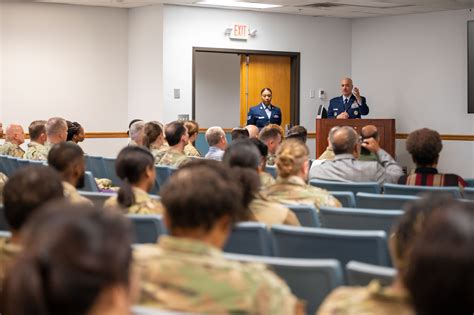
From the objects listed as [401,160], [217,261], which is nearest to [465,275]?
[217,261]

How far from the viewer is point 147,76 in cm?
1339

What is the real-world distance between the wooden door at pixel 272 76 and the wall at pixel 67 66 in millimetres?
2178

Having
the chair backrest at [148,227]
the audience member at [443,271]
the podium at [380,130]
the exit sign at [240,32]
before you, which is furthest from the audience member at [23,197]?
the exit sign at [240,32]

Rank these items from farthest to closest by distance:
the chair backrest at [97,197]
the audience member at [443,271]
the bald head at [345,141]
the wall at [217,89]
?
the wall at [217,89]
the bald head at [345,141]
the chair backrest at [97,197]
the audience member at [443,271]

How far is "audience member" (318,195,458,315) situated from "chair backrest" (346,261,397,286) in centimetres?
25

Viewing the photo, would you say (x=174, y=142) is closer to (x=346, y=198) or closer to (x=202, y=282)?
(x=346, y=198)

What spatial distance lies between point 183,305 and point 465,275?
951 millimetres

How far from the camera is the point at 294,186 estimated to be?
4.77 metres

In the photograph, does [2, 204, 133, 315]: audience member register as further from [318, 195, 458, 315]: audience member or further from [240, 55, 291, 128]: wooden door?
[240, 55, 291, 128]: wooden door

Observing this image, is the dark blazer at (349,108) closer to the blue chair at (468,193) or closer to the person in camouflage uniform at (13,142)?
the person in camouflage uniform at (13,142)

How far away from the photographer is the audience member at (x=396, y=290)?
6.73ft

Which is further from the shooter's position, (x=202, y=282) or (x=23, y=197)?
(x=23, y=197)

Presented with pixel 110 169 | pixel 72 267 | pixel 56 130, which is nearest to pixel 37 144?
pixel 56 130

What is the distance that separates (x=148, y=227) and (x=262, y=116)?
9927mm
